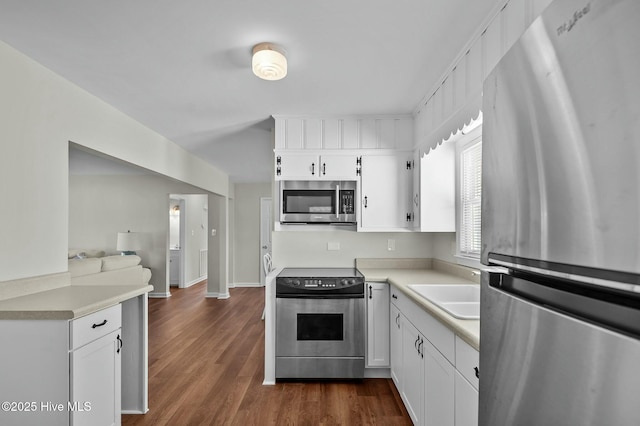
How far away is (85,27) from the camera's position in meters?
1.86

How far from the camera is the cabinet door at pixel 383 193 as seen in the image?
3332 mm

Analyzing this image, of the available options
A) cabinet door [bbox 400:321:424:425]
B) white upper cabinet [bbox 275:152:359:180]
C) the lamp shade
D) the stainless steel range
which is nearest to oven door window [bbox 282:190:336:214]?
white upper cabinet [bbox 275:152:359:180]

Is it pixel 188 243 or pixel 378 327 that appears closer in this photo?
pixel 378 327

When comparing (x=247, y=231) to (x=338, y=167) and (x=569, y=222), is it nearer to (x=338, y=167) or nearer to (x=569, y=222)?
(x=338, y=167)

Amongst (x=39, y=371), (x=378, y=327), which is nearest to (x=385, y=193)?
(x=378, y=327)

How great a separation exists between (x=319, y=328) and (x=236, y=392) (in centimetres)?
82

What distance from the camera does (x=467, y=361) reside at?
144cm

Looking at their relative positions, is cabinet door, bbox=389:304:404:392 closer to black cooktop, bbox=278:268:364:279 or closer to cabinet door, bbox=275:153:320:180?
black cooktop, bbox=278:268:364:279

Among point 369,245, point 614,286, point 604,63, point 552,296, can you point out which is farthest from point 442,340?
point 369,245

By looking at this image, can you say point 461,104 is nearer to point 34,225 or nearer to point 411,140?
point 411,140

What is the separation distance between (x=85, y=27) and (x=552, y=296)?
2.32 metres

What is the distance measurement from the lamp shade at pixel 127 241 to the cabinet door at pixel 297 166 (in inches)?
166

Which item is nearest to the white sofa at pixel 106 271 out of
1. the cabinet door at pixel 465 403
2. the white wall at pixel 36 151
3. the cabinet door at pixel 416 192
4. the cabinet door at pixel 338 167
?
the white wall at pixel 36 151

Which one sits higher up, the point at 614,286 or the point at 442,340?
the point at 614,286
